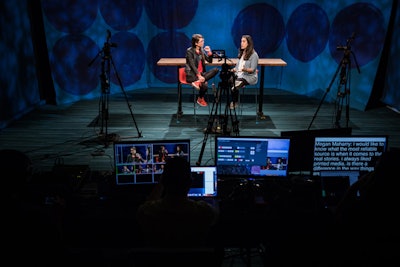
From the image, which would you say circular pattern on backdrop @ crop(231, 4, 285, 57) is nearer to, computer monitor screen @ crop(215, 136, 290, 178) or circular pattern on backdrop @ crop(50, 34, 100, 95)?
circular pattern on backdrop @ crop(50, 34, 100, 95)

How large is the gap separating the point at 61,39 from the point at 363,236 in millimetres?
7178

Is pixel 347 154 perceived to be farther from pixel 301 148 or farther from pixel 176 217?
pixel 176 217

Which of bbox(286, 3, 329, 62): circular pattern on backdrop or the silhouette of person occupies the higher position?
bbox(286, 3, 329, 62): circular pattern on backdrop

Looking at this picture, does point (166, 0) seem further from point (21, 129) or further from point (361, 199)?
point (361, 199)

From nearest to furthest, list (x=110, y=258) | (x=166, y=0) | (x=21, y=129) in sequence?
1. (x=110, y=258)
2. (x=21, y=129)
3. (x=166, y=0)

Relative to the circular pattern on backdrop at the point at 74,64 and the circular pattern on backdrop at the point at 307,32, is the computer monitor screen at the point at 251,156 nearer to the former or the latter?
the circular pattern on backdrop at the point at 74,64

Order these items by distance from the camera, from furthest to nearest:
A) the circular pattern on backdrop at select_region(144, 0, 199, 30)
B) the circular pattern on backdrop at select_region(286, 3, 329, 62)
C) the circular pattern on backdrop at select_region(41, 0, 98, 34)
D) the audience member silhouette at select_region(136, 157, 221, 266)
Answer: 1. the circular pattern on backdrop at select_region(144, 0, 199, 30)
2. the circular pattern on backdrop at select_region(286, 3, 329, 62)
3. the circular pattern on backdrop at select_region(41, 0, 98, 34)
4. the audience member silhouette at select_region(136, 157, 221, 266)

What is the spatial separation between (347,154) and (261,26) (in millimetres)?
7433

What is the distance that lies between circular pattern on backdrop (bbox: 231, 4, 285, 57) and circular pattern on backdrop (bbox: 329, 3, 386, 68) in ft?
6.01

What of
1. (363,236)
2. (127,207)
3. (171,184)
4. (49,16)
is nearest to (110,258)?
(171,184)

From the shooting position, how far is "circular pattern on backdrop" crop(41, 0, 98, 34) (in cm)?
794

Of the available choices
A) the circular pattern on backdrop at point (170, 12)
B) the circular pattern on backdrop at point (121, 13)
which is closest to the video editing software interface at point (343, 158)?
the circular pattern on backdrop at point (121, 13)

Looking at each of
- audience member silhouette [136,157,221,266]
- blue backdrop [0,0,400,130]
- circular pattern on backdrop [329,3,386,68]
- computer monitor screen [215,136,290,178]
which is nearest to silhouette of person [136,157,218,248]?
audience member silhouette [136,157,221,266]

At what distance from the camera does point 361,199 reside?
2.56 meters
